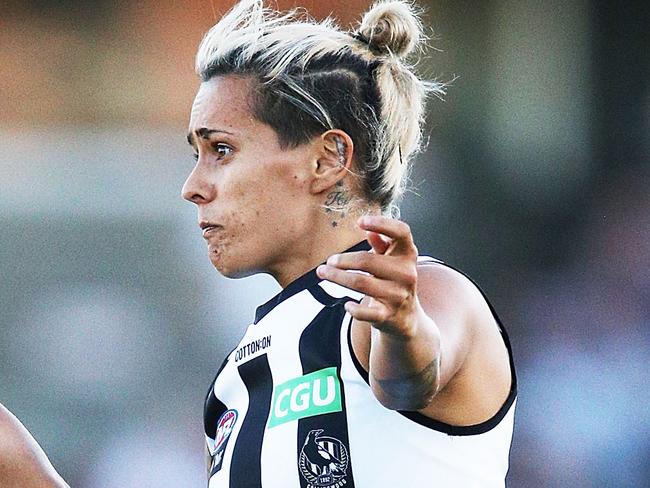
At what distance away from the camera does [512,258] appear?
495cm

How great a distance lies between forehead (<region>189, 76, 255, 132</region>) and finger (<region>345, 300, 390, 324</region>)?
729mm

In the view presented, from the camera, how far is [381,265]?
3.95 feet

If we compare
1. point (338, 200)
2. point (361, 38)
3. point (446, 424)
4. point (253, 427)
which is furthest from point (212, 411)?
point (361, 38)

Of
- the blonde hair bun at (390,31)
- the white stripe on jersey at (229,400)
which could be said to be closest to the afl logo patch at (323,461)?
the white stripe on jersey at (229,400)

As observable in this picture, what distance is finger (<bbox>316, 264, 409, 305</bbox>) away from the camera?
1.20 m

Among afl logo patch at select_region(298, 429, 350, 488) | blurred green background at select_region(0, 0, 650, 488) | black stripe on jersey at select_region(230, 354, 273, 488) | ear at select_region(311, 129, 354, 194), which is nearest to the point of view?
afl logo patch at select_region(298, 429, 350, 488)

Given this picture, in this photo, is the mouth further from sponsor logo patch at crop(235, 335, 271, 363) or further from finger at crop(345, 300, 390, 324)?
finger at crop(345, 300, 390, 324)

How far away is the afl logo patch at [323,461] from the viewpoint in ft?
5.26

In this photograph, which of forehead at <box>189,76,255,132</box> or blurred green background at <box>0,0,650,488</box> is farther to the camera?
blurred green background at <box>0,0,650,488</box>

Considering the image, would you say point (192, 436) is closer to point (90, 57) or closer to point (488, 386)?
point (90, 57)

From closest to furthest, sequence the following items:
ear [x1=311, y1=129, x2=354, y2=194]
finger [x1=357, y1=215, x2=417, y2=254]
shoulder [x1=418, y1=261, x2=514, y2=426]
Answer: finger [x1=357, y1=215, x2=417, y2=254], shoulder [x1=418, y1=261, x2=514, y2=426], ear [x1=311, y1=129, x2=354, y2=194]

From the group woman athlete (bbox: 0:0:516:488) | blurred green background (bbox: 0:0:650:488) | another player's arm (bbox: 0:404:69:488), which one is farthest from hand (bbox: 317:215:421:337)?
blurred green background (bbox: 0:0:650:488)

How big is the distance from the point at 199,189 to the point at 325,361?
0.42 metres

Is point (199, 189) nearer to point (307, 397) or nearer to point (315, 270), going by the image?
point (315, 270)
